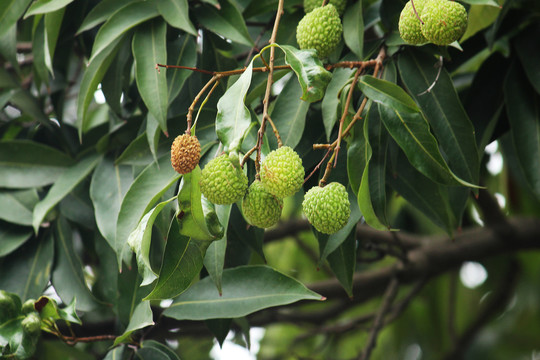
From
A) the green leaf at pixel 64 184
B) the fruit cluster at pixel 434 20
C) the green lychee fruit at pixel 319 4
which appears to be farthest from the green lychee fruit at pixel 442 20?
the green leaf at pixel 64 184

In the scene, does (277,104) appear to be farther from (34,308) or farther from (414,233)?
(414,233)

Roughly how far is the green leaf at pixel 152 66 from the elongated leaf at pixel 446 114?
451 mm

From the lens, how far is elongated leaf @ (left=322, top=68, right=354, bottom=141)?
3.50ft

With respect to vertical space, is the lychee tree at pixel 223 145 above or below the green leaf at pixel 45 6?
below

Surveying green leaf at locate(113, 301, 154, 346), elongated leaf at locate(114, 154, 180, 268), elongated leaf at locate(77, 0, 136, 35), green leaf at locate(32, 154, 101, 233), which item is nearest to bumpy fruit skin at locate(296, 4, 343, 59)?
elongated leaf at locate(114, 154, 180, 268)

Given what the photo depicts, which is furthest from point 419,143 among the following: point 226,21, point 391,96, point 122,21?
point 122,21

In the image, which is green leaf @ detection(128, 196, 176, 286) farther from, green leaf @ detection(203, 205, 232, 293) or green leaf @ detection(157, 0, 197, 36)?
green leaf @ detection(157, 0, 197, 36)

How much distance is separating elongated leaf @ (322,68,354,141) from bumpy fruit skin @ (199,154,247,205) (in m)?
0.24

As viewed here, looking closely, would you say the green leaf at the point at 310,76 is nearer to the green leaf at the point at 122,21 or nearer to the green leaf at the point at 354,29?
the green leaf at the point at 354,29

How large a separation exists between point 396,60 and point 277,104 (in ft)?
0.84

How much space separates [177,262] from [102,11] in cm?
63

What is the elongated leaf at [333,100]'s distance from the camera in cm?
107

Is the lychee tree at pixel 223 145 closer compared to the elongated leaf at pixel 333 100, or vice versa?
the lychee tree at pixel 223 145

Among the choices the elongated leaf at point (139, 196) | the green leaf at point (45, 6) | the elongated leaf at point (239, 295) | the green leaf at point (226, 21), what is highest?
the green leaf at point (45, 6)
